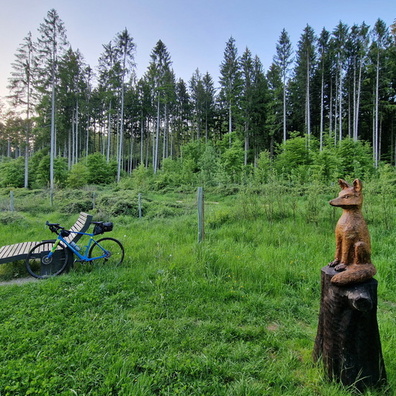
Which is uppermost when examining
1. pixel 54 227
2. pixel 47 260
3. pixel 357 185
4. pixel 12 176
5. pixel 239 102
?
pixel 239 102

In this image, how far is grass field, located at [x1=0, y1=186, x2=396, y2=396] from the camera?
181 cm

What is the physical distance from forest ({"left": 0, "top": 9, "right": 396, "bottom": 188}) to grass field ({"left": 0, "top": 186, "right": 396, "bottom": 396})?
11.5 meters

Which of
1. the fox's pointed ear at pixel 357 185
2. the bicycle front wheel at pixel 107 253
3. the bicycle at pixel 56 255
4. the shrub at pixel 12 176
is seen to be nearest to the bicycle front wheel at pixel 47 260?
the bicycle at pixel 56 255

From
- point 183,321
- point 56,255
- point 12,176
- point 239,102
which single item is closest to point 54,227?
point 56,255

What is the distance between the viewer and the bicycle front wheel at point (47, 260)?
13.1ft

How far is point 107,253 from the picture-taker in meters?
4.34

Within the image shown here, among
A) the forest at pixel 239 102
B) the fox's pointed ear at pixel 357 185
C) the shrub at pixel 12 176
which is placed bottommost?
the fox's pointed ear at pixel 357 185

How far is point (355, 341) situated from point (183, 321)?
5.20ft

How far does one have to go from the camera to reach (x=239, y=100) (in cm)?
2664

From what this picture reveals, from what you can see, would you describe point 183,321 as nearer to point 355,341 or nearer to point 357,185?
point 355,341

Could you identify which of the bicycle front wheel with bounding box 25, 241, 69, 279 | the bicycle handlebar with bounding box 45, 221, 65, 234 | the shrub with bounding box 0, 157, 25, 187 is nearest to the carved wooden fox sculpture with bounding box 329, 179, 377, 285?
the bicycle front wheel with bounding box 25, 241, 69, 279

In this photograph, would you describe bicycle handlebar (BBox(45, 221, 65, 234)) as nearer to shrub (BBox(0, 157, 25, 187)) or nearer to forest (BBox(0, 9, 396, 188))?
forest (BBox(0, 9, 396, 188))

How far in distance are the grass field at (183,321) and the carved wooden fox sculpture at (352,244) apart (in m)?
0.80

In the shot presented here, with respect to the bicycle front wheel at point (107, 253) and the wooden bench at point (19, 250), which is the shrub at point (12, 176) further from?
the bicycle front wheel at point (107, 253)
